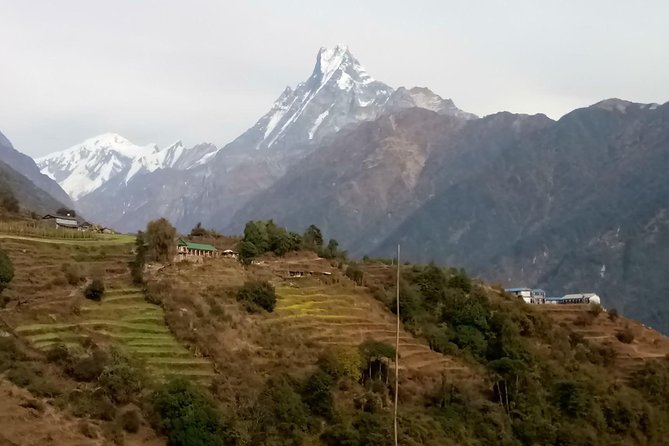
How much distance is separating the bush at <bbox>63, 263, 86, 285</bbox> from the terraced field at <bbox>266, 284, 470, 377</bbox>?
9242 mm

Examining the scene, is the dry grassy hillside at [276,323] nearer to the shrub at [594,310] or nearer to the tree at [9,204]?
the shrub at [594,310]

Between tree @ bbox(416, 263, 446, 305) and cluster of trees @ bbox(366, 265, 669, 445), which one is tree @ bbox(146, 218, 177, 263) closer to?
cluster of trees @ bbox(366, 265, 669, 445)

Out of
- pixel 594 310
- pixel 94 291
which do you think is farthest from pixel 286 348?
pixel 594 310

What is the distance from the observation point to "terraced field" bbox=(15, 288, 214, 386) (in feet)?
90.2

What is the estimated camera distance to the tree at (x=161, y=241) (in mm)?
40625

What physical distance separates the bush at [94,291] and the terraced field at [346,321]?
7783 millimetres

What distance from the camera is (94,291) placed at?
3209cm

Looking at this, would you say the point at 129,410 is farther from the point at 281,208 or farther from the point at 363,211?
the point at 281,208

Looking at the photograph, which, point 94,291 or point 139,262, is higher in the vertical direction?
point 139,262

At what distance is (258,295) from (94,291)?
307 inches

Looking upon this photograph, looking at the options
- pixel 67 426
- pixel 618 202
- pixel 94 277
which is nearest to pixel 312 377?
pixel 67 426

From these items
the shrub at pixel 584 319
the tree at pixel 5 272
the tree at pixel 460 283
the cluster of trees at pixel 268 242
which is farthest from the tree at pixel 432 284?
the tree at pixel 5 272

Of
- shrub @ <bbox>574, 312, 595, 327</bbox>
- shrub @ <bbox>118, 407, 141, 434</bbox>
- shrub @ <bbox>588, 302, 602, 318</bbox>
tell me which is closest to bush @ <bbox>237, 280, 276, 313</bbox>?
shrub @ <bbox>118, 407, 141, 434</bbox>

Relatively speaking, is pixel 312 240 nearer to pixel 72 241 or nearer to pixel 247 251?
pixel 247 251
